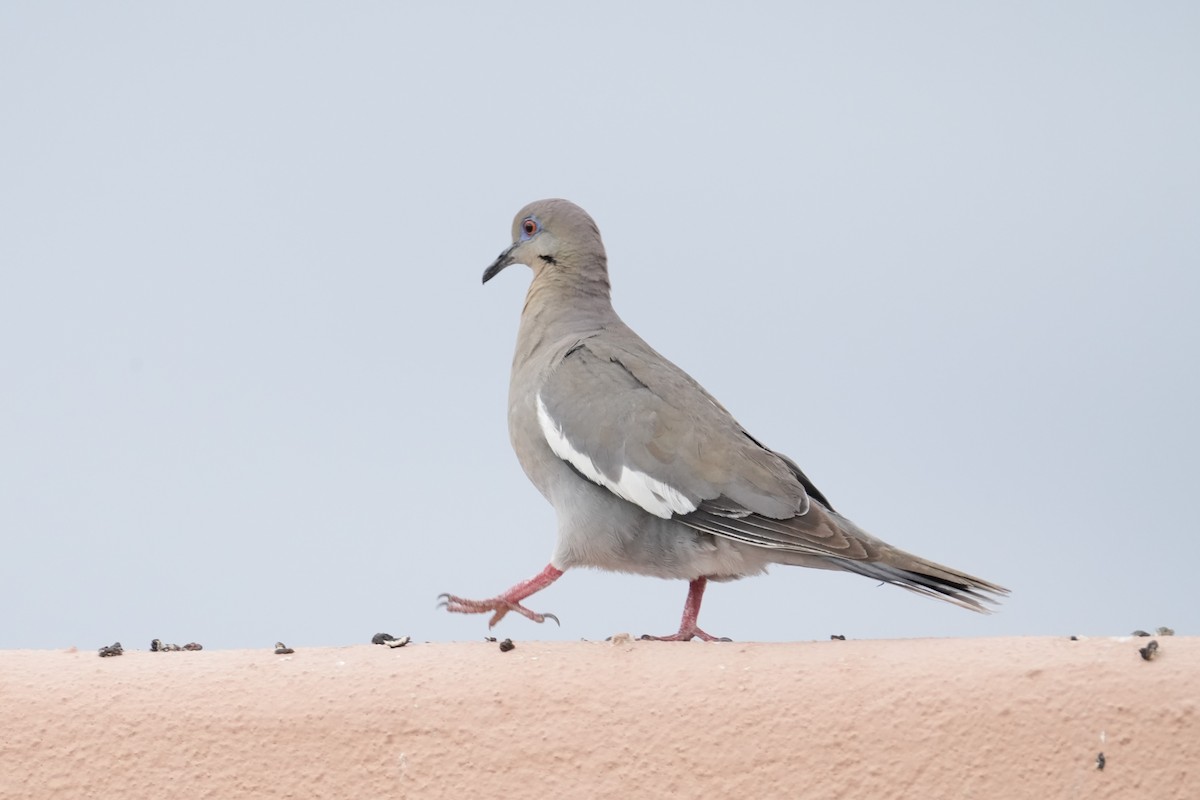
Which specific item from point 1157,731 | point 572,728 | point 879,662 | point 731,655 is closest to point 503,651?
point 572,728

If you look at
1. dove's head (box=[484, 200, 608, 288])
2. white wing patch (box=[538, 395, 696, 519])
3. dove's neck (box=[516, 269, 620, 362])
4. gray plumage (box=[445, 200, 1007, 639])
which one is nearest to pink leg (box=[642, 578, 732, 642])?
gray plumage (box=[445, 200, 1007, 639])

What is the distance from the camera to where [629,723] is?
2.91 metres

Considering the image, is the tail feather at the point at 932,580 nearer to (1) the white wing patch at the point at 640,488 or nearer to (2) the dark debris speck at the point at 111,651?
(1) the white wing patch at the point at 640,488

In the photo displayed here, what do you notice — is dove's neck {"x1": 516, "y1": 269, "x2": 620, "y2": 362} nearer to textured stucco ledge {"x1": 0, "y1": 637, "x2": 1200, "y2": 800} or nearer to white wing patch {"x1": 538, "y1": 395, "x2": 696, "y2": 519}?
white wing patch {"x1": 538, "y1": 395, "x2": 696, "y2": 519}

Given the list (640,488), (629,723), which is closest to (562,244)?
(640,488)

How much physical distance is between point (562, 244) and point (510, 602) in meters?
1.33

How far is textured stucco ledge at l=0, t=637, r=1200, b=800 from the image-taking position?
2758 millimetres

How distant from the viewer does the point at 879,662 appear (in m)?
2.93

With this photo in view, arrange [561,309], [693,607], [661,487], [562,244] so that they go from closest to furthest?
[661,487], [693,607], [561,309], [562,244]

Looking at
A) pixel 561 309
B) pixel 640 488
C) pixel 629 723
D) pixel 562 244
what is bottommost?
pixel 629 723

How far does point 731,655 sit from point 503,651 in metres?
0.48

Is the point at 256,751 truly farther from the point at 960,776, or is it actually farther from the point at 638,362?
the point at 638,362

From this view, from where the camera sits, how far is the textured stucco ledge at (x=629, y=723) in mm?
2758

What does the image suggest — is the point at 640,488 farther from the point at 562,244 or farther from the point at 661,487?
the point at 562,244
